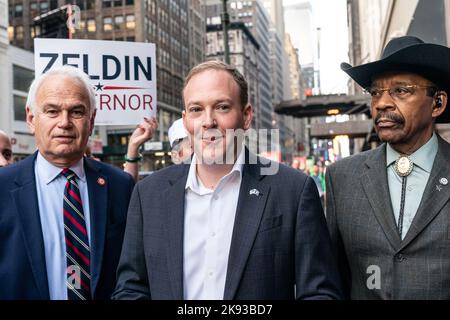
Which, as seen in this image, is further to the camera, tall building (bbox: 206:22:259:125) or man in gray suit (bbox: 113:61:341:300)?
tall building (bbox: 206:22:259:125)

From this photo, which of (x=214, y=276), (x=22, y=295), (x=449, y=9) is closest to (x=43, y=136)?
(x=22, y=295)

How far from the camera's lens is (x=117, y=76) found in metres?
5.96

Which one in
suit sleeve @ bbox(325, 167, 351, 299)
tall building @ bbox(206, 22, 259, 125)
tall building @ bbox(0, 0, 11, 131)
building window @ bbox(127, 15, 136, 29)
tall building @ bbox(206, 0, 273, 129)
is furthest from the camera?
tall building @ bbox(206, 0, 273, 129)

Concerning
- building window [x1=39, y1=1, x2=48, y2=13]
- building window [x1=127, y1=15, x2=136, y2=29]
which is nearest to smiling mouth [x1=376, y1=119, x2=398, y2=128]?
building window [x1=39, y1=1, x2=48, y2=13]

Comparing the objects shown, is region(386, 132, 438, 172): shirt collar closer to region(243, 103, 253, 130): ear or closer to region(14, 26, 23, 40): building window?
region(243, 103, 253, 130): ear

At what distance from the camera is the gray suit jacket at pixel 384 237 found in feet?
9.60

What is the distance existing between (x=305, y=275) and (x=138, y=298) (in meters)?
0.85

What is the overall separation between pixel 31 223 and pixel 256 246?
1340 millimetres

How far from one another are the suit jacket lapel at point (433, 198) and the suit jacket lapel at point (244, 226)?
94cm

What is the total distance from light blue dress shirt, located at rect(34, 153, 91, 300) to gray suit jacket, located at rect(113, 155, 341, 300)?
1.64 ft

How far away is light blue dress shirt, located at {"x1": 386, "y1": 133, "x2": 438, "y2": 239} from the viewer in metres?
3.08

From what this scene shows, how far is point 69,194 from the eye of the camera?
10.3 feet

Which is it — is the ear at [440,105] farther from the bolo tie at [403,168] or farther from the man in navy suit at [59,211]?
the man in navy suit at [59,211]

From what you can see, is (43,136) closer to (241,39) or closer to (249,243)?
(249,243)
